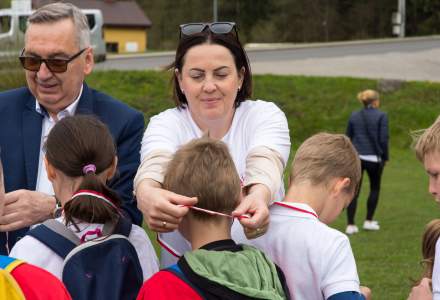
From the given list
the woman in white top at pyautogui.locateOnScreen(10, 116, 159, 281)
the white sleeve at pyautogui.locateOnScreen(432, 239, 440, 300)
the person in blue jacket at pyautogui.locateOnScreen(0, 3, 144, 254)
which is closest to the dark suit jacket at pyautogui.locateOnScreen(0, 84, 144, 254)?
the person in blue jacket at pyautogui.locateOnScreen(0, 3, 144, 254)

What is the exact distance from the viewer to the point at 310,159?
3557 mm

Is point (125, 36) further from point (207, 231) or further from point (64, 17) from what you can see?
point (207, 231)

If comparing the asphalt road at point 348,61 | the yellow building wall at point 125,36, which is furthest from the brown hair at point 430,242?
the yellow building wall at point 125,36

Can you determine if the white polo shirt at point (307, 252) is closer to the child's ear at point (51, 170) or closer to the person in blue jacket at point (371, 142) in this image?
the child's ear at point (51, 170)

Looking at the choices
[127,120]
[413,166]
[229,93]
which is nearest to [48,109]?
[127,120]

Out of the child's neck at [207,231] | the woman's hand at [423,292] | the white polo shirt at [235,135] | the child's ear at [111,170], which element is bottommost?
the woman's hand at [423,292]

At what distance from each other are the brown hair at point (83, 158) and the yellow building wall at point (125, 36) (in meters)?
59.8

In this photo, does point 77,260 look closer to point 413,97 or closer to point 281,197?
point 281,197

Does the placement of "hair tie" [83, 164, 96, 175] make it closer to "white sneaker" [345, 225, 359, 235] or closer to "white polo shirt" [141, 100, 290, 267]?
"white polo shirt" [141, 100, 290, 267]

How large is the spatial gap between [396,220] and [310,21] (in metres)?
45.1

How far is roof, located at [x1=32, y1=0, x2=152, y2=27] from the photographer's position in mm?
62906

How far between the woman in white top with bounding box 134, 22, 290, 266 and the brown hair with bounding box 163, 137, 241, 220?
13cm

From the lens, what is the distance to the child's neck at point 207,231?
3.01 meters

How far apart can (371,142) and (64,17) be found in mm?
9098
